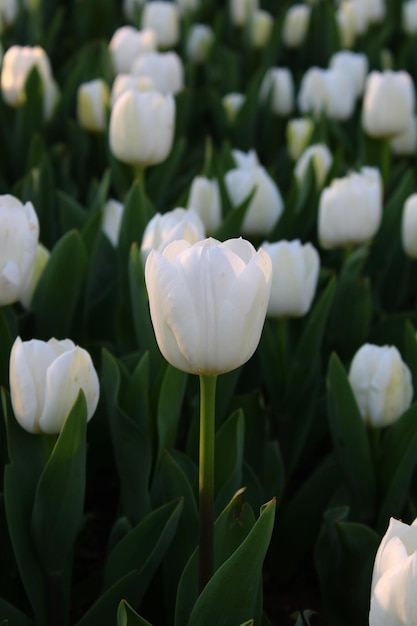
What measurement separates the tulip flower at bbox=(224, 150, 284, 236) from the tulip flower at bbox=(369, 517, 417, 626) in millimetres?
1271

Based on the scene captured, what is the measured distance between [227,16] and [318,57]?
0.41 m

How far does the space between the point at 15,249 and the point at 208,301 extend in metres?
0.47

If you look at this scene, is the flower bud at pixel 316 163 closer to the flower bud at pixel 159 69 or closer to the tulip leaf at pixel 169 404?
the flower bud at pixel 159 69

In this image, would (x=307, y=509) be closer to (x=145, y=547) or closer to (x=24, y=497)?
(x=145, y=547)

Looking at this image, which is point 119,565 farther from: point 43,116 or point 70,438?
point 43,116

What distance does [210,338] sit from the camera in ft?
3.25

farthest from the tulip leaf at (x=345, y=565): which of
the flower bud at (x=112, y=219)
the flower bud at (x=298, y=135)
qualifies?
the flower bud at (x=298, y=135)

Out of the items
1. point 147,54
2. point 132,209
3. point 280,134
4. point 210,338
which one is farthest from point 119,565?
point 280,134

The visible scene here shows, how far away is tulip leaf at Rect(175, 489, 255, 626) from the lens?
116 cm

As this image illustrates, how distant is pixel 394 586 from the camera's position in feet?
2.86

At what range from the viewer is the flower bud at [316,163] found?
7.61ft

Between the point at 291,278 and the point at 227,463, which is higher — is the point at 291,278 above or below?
above

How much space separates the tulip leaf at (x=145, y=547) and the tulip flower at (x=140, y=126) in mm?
1008

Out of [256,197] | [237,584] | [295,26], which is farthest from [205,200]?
[295,26]
